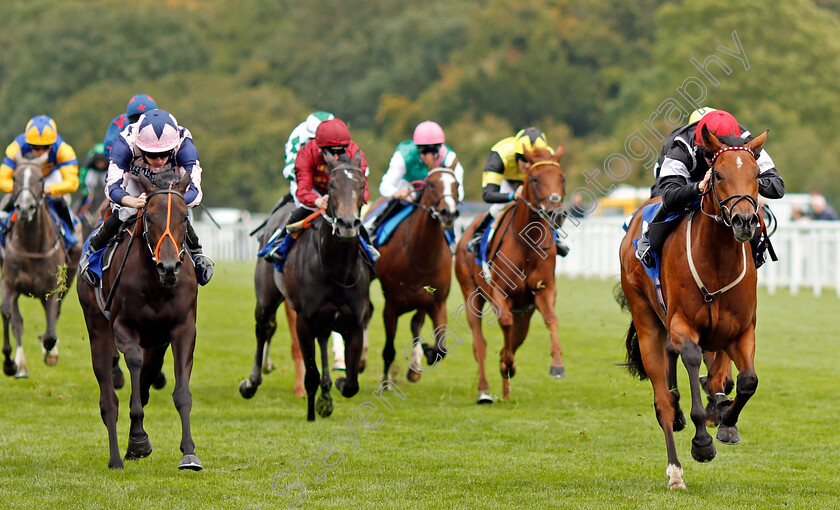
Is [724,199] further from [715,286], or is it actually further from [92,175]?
[92,175]

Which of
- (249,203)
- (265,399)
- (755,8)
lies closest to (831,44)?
(755,8)

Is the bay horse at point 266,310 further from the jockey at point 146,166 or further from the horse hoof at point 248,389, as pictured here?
the jockey at point 146,166

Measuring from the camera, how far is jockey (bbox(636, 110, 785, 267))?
265 inches

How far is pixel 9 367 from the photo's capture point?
11.3m

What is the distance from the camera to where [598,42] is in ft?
201

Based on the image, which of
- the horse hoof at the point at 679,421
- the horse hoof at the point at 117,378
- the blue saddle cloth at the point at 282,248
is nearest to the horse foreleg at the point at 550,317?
the blue saddle cloth at the point at 282,248

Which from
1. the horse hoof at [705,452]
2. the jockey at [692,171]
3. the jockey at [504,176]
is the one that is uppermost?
the jockey at [504,176]

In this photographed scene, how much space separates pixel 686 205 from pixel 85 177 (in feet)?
33.2

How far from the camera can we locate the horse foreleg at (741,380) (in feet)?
21.1

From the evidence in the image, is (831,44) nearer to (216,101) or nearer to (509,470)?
(216,101)

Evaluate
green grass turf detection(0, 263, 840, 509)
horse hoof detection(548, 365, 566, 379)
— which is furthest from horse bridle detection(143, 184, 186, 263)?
horse hoof detection(548, 365, 566, 379)

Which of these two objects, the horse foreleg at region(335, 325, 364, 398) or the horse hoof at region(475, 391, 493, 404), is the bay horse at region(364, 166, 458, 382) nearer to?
the horse hoof at region(475, 391, 493, 404)

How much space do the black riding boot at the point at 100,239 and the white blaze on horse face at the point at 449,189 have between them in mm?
3194

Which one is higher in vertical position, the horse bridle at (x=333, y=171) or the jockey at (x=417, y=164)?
the jockey at (x=417, y=164)
